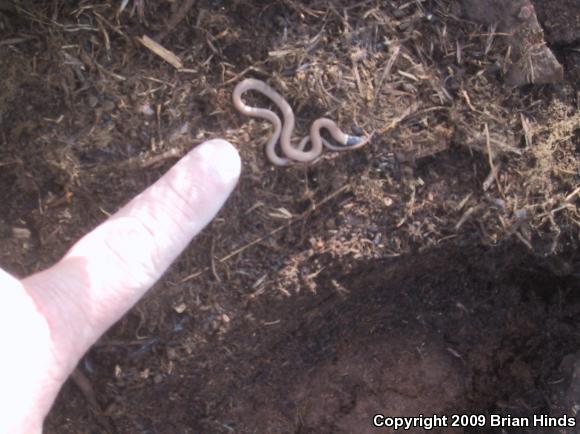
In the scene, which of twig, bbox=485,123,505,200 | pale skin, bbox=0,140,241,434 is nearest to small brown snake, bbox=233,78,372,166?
Result: pale skin, bbox=0,140,241,434

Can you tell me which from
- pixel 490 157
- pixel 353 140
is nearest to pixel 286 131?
pixel 353 140

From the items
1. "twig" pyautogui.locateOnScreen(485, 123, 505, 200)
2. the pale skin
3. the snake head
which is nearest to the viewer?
the pale skin

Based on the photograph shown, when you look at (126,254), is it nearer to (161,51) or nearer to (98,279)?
(98,279)

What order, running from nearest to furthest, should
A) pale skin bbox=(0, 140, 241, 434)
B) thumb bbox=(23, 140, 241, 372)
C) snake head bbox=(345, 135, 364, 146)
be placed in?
1. pale skin bbox=(0, 140, 241, 434)
2. thumb bbox=(23, 140, 241, 372)
3. snake head bbox=(345, 135, 364, 146)

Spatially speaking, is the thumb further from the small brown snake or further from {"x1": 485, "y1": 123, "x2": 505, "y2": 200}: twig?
{"x1": 485, "y1": 123, "x2": 505, "y2": 200}: twig

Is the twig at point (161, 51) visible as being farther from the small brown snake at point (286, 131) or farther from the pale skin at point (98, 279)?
the pale skin at point (98, 279)

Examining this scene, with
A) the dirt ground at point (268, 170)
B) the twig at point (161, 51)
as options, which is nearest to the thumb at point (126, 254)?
the dirt ground at point (268, 170)
